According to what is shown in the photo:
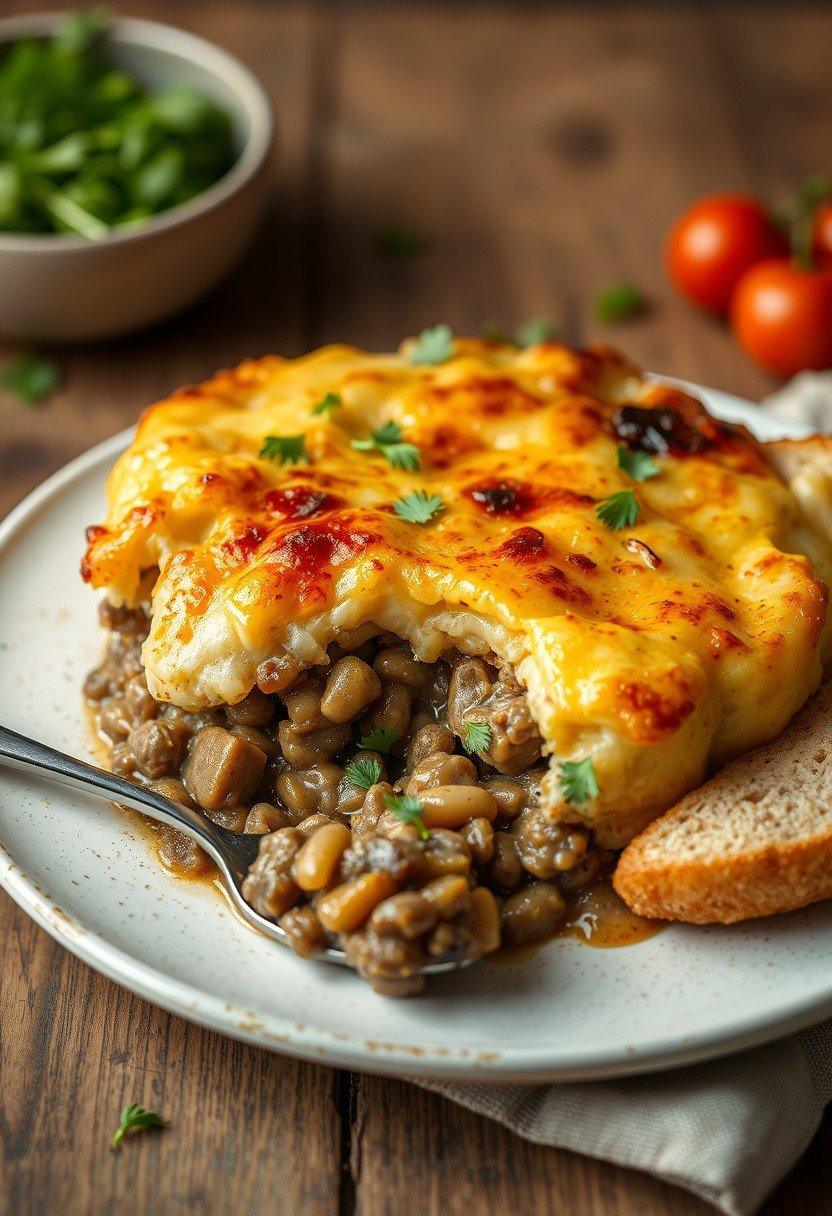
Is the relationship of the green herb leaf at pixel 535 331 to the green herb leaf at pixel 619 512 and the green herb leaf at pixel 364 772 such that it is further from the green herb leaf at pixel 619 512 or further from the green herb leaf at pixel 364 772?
the green herb leaf at pixel 364 772

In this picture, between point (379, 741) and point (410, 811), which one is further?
point (379, 741)

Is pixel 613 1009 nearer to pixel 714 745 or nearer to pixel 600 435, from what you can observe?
pixel 714 745

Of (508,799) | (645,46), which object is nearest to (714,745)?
(508,799)

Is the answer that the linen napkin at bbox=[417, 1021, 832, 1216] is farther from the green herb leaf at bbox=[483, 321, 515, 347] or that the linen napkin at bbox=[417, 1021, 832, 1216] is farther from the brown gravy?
the green herb leaf at bbox=[483, 321, 515, 347]

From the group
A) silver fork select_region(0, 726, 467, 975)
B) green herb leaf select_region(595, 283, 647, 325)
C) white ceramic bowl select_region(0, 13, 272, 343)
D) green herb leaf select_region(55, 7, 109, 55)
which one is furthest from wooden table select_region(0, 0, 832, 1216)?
green herb leaf select_region(55, 7, 109, 55)

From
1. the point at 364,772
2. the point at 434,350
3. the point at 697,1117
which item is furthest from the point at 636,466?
the point at 697,1117

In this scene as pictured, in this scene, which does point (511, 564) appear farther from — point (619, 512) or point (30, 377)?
point (30, 377)

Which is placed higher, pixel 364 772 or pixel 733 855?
pixel 733 855
